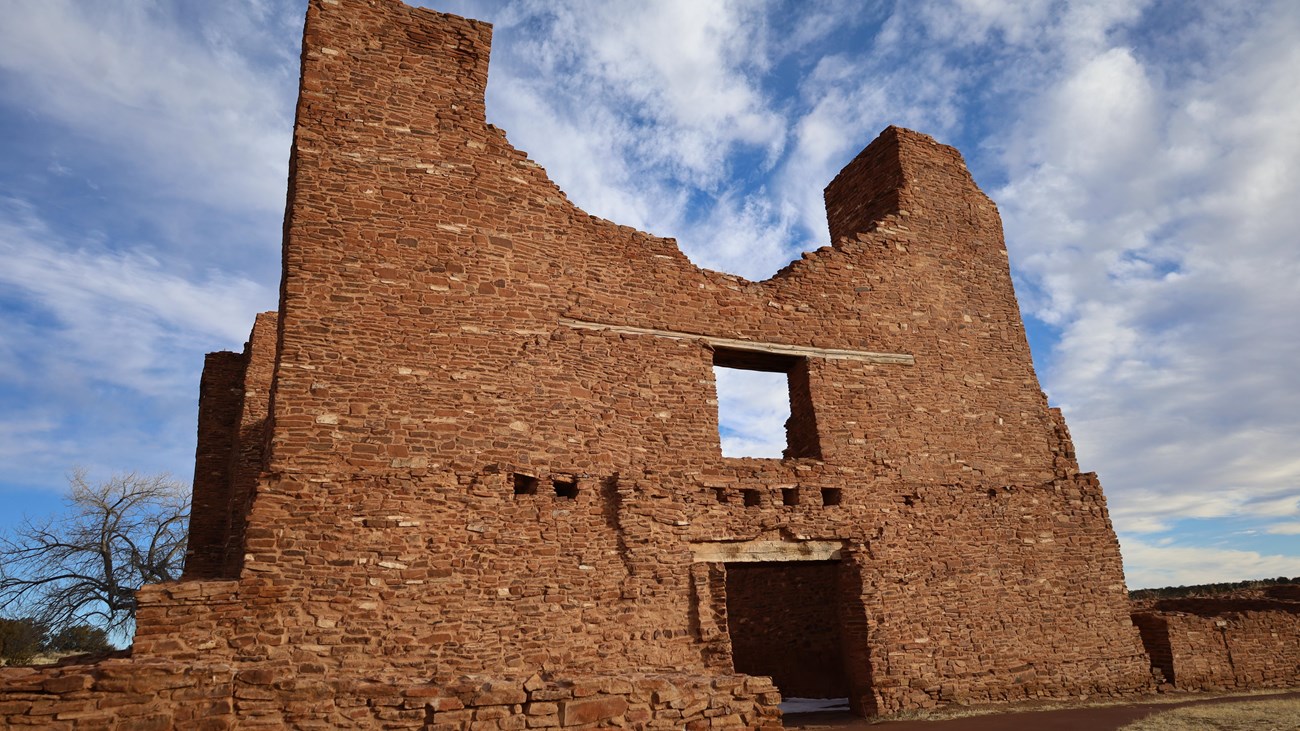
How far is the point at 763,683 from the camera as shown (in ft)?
20.9

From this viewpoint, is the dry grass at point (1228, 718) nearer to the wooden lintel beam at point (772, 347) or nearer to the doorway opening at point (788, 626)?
the doorway opening at point (788, 626)

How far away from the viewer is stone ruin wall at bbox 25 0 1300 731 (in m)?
6.95

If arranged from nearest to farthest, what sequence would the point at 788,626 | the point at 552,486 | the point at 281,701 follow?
the point at 281,701 < the point at 552,486 < the point at 788,626

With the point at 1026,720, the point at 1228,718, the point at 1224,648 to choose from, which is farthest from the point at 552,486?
the point at 1224,648

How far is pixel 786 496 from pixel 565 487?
3.17 metres

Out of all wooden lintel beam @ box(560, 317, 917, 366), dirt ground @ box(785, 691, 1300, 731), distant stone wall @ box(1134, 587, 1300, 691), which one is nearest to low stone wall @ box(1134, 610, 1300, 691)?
distant stone wall @ box(1134, 587, 1300, 691)

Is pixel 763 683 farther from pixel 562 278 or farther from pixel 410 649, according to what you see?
pixel 562 278

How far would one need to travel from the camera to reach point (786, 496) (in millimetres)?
10203

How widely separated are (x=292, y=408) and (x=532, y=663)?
3.69 meters

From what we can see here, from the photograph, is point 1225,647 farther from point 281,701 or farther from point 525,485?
point 281,701

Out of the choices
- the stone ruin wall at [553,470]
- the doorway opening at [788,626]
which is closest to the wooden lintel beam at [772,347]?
the stone ruin wall at [553,470]

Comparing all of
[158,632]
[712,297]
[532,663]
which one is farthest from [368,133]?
[532,663]

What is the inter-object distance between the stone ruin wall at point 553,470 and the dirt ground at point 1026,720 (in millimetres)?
438

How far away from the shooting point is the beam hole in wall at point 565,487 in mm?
8750
